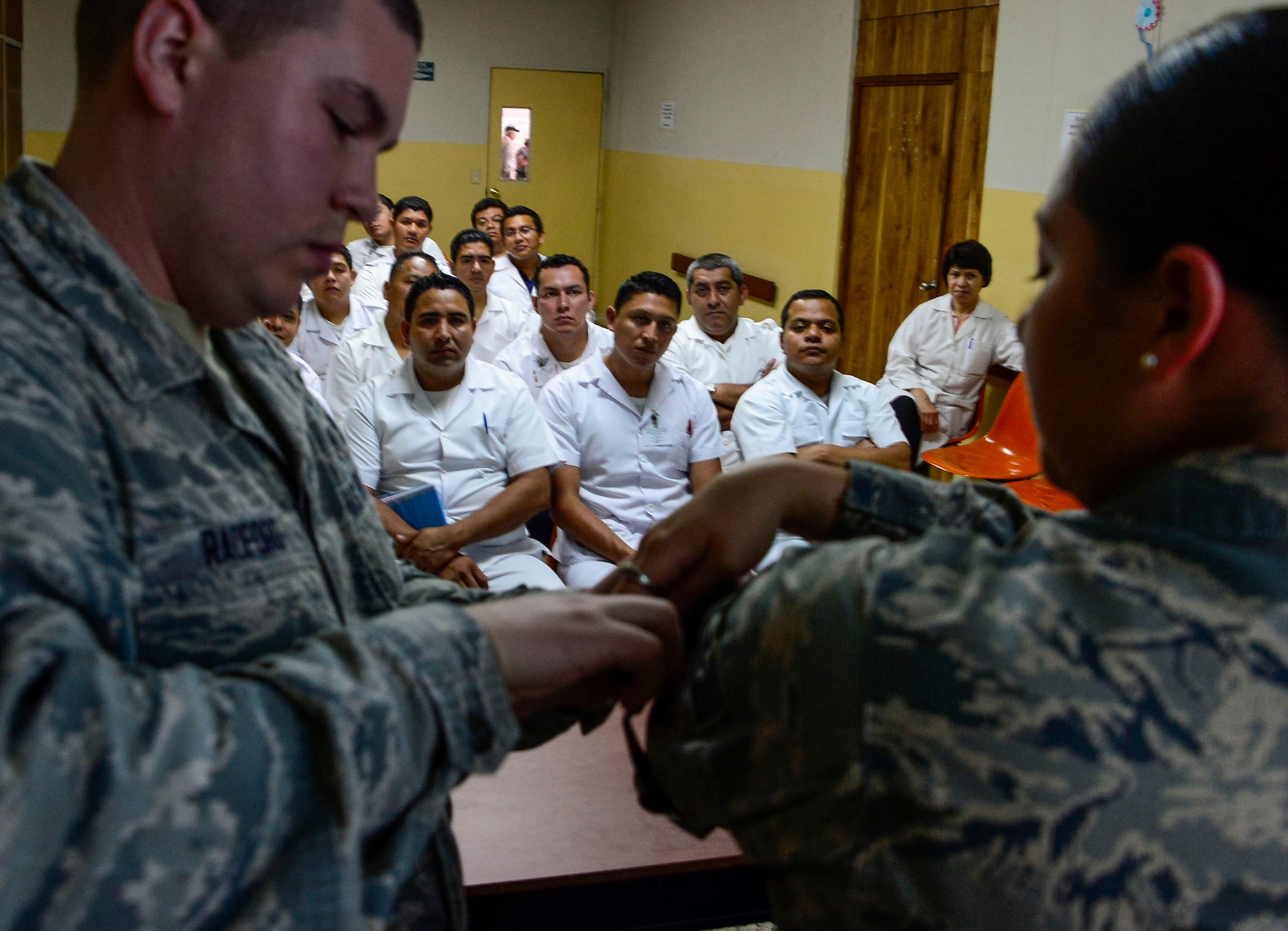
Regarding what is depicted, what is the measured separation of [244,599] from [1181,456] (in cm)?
65

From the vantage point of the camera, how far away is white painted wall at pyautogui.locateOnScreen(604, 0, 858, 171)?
21.4 ft

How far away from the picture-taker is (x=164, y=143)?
83 centimetres

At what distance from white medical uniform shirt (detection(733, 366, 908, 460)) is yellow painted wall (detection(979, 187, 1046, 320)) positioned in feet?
3.79

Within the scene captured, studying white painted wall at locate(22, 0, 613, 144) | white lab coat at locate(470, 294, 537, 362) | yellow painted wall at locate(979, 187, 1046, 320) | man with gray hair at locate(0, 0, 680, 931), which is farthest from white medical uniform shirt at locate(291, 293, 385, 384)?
white painted wall at locate(22, 0, 613, 144)

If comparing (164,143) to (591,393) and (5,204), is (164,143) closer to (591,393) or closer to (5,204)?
(5,204)

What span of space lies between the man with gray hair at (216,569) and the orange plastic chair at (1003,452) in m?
3.62

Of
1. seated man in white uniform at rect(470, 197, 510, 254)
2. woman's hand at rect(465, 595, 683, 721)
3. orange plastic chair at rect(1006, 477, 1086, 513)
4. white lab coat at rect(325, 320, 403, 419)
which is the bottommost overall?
orange plastic chair at rect(1006, 477, 1086, 513)

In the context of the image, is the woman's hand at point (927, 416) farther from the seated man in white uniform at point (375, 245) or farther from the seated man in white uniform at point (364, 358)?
the seated man in white uniform at point (375, 245)

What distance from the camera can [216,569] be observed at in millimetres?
796

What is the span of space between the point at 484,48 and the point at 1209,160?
1053 cm

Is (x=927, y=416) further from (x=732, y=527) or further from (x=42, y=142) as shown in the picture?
(x=42, y=142)

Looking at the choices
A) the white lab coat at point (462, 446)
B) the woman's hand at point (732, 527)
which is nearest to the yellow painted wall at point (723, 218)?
the white lab coat at point (462, 446)

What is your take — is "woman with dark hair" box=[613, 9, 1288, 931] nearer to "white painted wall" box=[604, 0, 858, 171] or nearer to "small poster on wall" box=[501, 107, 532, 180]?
"white painted wall" box=[604, 0, 858, 171]

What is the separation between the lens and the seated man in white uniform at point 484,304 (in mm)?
5652
